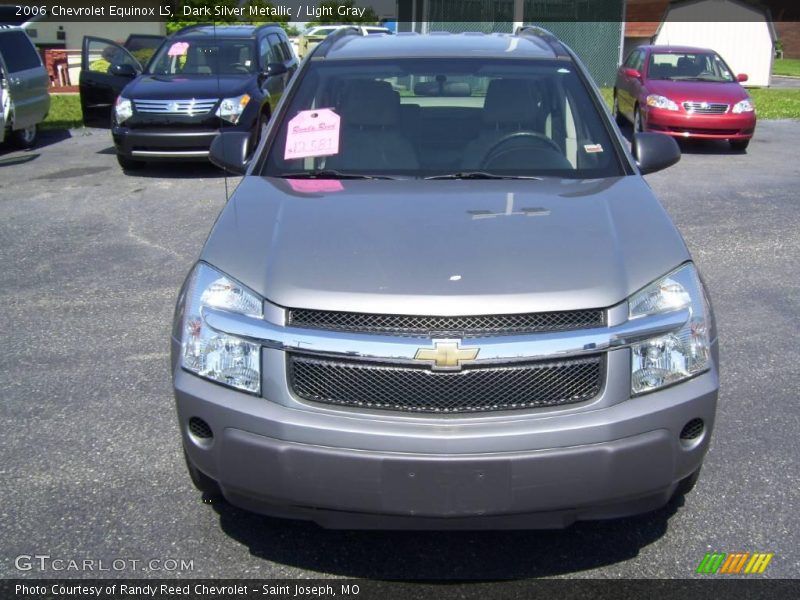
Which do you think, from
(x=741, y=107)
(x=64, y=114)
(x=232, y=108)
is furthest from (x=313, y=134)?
(x=64, y=114)

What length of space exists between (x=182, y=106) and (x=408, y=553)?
352 inches

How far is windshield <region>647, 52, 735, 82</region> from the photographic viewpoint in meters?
14.8

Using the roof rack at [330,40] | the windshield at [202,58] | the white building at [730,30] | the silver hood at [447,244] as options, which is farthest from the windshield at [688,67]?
the white building at [730,30]

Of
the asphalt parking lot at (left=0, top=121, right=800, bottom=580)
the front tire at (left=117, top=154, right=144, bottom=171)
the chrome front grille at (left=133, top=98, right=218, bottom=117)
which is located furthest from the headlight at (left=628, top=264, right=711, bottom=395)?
the front tire at (left=117, top=154, right=144, bottom=171)

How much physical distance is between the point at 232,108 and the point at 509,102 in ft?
24.2

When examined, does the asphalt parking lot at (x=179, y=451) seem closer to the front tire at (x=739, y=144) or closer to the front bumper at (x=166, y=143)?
the front bumper at (x=166, y=143)

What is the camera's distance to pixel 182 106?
36.8 feet

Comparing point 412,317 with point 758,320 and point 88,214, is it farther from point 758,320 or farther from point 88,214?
point 88,214

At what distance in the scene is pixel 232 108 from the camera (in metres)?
11.3

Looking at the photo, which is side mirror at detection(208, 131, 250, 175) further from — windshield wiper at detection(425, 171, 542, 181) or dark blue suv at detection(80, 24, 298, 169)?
dark blue suv at detection(80, 24, 298, 169)

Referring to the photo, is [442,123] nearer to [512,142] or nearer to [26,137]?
[512,142]

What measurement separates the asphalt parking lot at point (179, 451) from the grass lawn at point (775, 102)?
11.0 m

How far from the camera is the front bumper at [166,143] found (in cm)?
1119

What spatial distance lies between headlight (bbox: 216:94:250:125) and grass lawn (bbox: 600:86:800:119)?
7.77 meters
